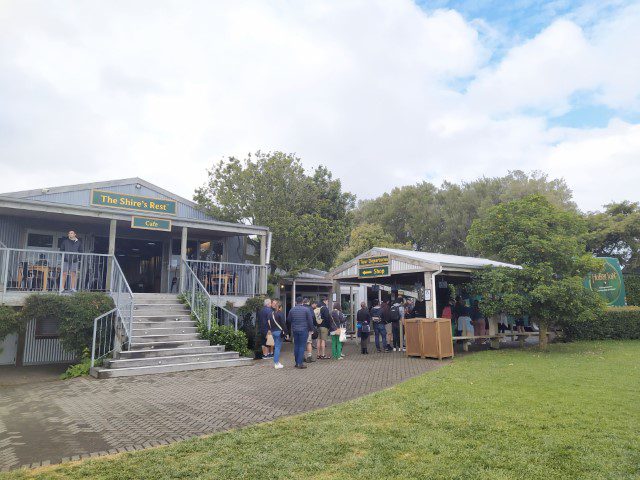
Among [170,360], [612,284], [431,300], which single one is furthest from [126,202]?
[612,284]

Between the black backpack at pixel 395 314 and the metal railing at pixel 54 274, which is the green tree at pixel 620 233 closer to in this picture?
the black backpack at pixel 395 314

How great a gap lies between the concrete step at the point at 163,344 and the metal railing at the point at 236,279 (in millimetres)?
3036

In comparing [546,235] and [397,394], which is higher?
[546,235]

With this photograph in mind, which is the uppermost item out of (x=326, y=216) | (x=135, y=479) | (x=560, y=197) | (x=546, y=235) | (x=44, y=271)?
(x=560, y=197)

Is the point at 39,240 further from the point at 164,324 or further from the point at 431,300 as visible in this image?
the point at 431,300

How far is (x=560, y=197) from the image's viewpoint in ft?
110

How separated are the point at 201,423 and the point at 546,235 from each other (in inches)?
412

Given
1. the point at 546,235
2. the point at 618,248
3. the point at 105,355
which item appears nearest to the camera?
the point at 105,355

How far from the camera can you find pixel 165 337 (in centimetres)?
1094

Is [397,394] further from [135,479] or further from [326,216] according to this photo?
[326,216]

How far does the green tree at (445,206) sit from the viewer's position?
34.2 meters

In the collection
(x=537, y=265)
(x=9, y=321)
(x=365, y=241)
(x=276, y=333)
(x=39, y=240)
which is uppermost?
(x=365, y=241)

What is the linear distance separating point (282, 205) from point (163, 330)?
28.5 feet

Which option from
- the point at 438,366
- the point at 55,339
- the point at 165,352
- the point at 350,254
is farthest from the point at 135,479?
the point at 350,254
